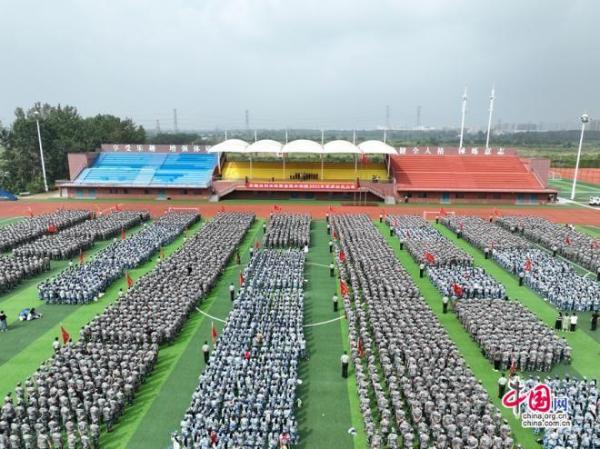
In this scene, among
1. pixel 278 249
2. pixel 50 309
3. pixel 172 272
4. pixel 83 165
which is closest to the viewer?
pixel 50 309

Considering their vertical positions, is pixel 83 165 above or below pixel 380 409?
above

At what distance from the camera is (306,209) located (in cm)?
4072

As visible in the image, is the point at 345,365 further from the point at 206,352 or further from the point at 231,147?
the point at 231,147

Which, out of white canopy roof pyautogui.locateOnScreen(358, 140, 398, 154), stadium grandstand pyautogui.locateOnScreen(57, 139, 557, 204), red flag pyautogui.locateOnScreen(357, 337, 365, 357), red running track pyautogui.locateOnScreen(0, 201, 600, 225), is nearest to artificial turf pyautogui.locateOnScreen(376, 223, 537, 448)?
red flag pyautogui.locateOnScreen(357, 337, 365, 357)

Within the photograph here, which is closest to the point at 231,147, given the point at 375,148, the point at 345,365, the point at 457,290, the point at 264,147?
the point at 264,147

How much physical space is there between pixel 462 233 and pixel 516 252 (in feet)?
17.1

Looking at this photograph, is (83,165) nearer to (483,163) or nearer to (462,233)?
(462,233)

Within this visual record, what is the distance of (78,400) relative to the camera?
1180 cm

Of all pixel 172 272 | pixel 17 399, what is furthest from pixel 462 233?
pixel 17 399

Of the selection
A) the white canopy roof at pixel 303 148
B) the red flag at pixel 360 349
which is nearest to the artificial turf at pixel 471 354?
the red flag at pixel 360 349

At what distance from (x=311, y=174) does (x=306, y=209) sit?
961 centimetres

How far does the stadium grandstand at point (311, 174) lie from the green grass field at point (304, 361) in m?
22.4

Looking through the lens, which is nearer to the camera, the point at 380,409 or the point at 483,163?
the point at 380,409

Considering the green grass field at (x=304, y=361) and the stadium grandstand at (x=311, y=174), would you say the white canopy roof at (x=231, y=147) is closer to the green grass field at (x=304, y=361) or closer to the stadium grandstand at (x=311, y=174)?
the stadium grandstand at (x=311, y=174)
